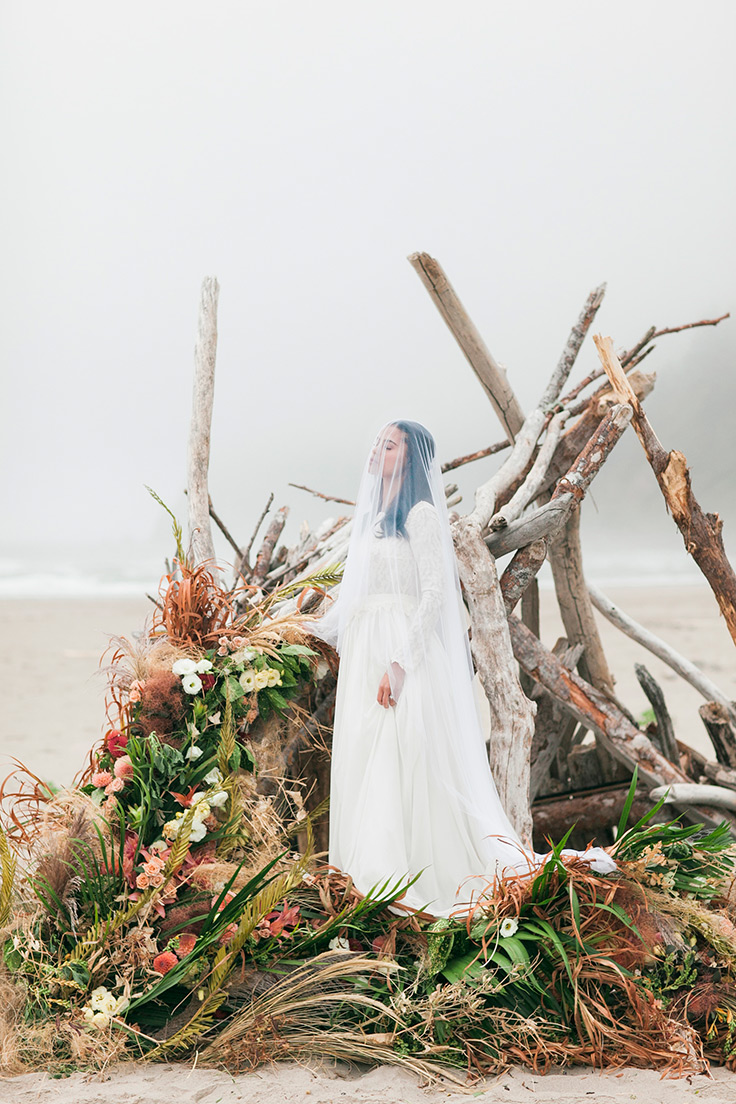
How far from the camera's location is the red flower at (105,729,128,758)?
3803 millimetres

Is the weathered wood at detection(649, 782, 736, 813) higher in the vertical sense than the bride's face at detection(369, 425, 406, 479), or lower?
lower

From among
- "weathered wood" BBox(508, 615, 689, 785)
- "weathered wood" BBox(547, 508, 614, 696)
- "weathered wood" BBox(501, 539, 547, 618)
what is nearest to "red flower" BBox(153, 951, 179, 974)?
"weathered wood" BBox(501, 539, 547, 618)

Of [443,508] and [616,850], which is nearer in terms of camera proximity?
[616,850]

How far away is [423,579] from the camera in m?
3.94

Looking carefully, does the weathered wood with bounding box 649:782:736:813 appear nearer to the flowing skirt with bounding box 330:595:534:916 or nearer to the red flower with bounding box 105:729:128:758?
the flowing skirt with bounding box 330:595:534:916

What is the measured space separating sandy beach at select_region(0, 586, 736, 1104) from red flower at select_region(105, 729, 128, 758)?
214mm

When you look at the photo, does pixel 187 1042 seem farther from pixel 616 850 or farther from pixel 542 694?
pixel 542 694

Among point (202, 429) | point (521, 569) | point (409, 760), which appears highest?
point (202, 429)

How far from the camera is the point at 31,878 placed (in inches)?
132

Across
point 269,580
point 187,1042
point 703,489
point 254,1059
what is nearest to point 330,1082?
point 254,1059

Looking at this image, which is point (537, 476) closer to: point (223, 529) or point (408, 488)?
point (408, 488)

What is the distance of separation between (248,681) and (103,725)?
0.67 meters

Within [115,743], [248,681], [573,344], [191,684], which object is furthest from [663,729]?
[115,743]

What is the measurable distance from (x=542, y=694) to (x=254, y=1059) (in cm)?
335
